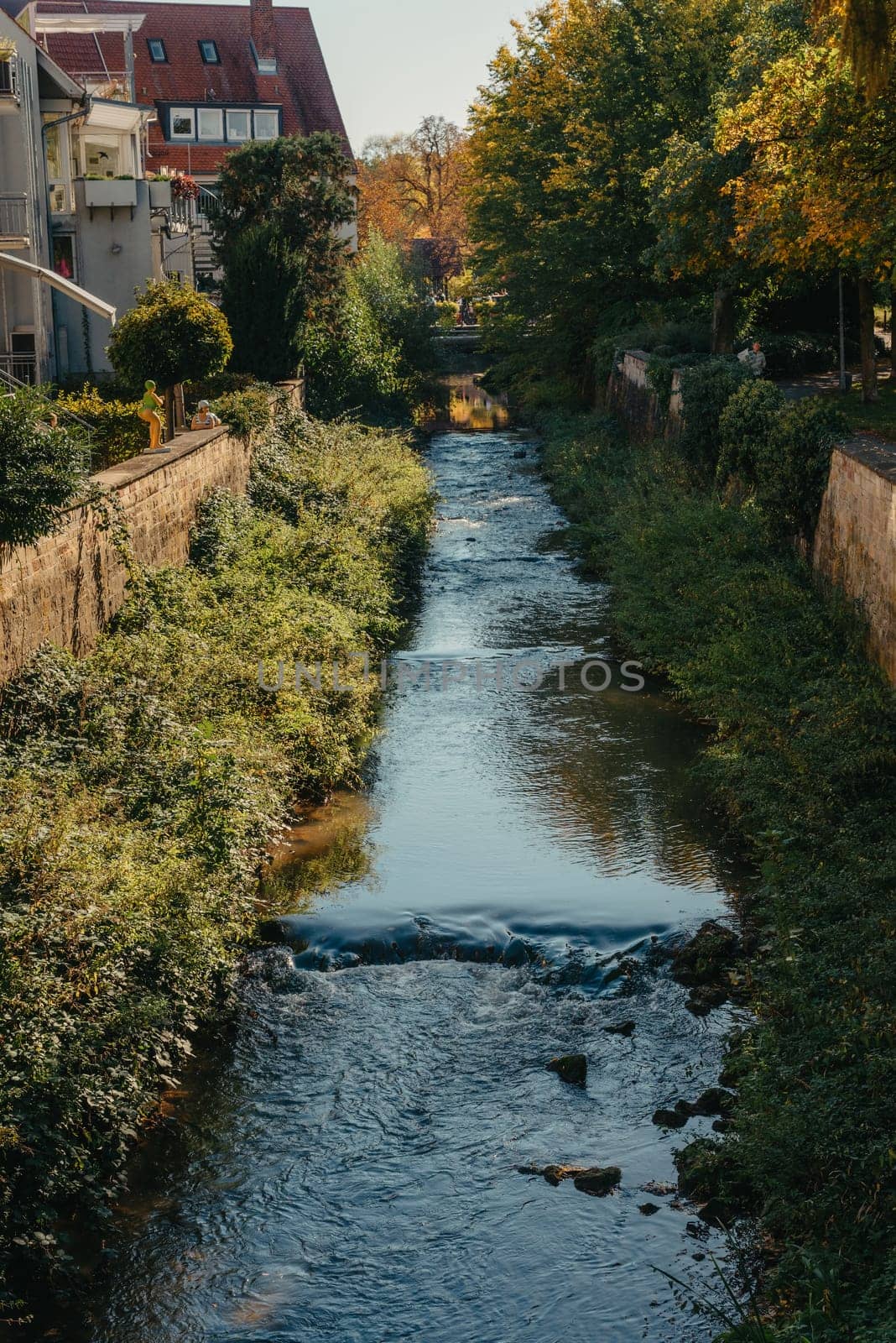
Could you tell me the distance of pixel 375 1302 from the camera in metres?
6.23

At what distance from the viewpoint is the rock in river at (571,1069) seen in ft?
26.0

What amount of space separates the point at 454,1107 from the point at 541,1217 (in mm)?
1080

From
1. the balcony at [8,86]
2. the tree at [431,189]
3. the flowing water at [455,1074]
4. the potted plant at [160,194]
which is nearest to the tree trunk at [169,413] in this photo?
the flowing water at [455,1074]

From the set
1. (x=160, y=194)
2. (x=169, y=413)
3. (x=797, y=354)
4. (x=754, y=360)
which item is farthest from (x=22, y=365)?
(x=797, y=354)

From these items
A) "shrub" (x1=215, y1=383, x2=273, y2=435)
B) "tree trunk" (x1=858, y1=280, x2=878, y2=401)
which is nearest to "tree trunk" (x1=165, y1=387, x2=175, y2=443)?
"shrub" (x1=215, y1=383, x2=273, y2=435)

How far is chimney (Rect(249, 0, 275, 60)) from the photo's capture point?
49.2 meters

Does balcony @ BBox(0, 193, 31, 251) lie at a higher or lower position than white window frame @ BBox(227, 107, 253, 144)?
lower

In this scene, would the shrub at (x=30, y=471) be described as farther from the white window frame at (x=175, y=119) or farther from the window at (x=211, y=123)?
the window at (x=211, y=123)

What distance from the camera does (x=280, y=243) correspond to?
2814 centimetres

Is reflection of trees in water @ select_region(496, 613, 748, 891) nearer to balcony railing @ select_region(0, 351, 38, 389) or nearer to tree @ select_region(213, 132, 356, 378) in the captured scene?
balcony railing @ select_region(0, 351, 38, 389)

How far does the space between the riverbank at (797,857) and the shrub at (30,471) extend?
5.81m

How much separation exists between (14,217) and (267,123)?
85.6 feet

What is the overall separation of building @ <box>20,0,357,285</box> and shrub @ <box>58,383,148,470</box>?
27133 millimetres

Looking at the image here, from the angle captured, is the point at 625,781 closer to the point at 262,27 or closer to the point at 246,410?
the point at 246,410
